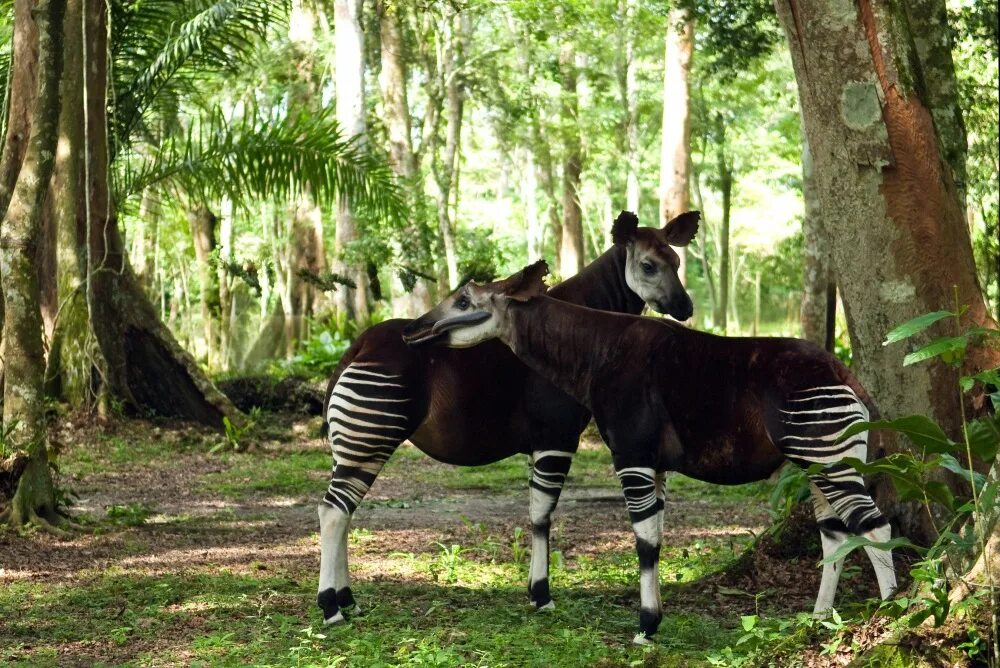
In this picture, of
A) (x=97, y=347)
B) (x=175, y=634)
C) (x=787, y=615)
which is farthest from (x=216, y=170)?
(x=787, y=615)

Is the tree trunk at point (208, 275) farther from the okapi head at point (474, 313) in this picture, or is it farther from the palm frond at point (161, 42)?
the okapi head at point (474, 313)

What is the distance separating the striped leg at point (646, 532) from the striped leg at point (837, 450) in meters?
0.68

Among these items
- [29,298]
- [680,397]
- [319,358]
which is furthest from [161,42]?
[680,397]

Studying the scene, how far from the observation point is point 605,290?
6496 millimetres

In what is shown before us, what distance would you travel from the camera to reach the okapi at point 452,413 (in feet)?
20.1

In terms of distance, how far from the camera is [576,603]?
6.48 meters

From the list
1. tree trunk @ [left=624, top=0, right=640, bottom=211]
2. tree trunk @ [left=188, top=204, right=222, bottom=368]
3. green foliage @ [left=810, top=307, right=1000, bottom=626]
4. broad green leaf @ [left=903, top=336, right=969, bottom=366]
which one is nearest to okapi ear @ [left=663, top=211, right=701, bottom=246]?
green foliage @ [left=810, top=307, right=1000, bottom=626]

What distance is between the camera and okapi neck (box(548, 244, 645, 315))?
6473mm

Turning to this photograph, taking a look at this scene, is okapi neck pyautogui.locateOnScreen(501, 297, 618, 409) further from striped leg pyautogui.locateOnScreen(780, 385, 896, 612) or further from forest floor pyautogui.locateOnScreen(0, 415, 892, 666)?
forest floor pyautogui.locateOnScreen(0, 415, 892, 666)

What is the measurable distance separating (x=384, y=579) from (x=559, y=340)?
2339 millimetres

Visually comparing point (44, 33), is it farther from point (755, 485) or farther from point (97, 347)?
point (755, 485)

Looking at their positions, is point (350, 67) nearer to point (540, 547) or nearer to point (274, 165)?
point (274, 165)

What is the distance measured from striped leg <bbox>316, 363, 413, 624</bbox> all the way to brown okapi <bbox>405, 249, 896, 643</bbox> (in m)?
0.37

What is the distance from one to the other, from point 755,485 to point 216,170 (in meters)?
7.69
